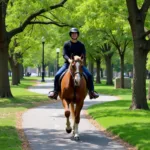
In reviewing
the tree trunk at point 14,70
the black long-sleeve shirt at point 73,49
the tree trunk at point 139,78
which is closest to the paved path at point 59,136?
the black long-sleeve shirt at point 73,49

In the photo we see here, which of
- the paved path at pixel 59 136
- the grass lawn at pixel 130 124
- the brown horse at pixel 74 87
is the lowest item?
the paved path at pixel 59 136

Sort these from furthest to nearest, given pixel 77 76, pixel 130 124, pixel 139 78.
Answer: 1. pixel 139 78
2. pixel 130 124
3. pixel 77 76

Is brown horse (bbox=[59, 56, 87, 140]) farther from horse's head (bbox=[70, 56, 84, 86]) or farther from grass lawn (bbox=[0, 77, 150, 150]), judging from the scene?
grass lawn (bbox=[0, 77, 150, 150])

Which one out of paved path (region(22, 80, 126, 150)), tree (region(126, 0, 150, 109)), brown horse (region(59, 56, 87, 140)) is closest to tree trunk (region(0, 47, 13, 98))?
paved path (region(22, 80, 126, 150))

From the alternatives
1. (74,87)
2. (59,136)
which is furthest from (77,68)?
(59,136)

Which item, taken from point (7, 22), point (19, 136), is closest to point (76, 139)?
point (19, 136)

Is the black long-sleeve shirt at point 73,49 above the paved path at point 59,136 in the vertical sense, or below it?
above

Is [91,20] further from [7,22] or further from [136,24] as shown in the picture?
[7,22]

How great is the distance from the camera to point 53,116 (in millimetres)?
16312

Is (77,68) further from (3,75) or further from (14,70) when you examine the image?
(14,70)

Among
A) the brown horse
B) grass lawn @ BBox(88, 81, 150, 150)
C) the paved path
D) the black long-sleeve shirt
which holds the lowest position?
the paved path

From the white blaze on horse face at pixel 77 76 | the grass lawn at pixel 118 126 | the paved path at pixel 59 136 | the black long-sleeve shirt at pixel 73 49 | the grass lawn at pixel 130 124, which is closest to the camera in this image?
the paved path at pixel 59 136

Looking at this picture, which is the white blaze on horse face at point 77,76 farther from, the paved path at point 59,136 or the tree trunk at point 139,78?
the tree trunk at point 139,78

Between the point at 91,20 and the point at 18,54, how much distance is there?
24.4 m
